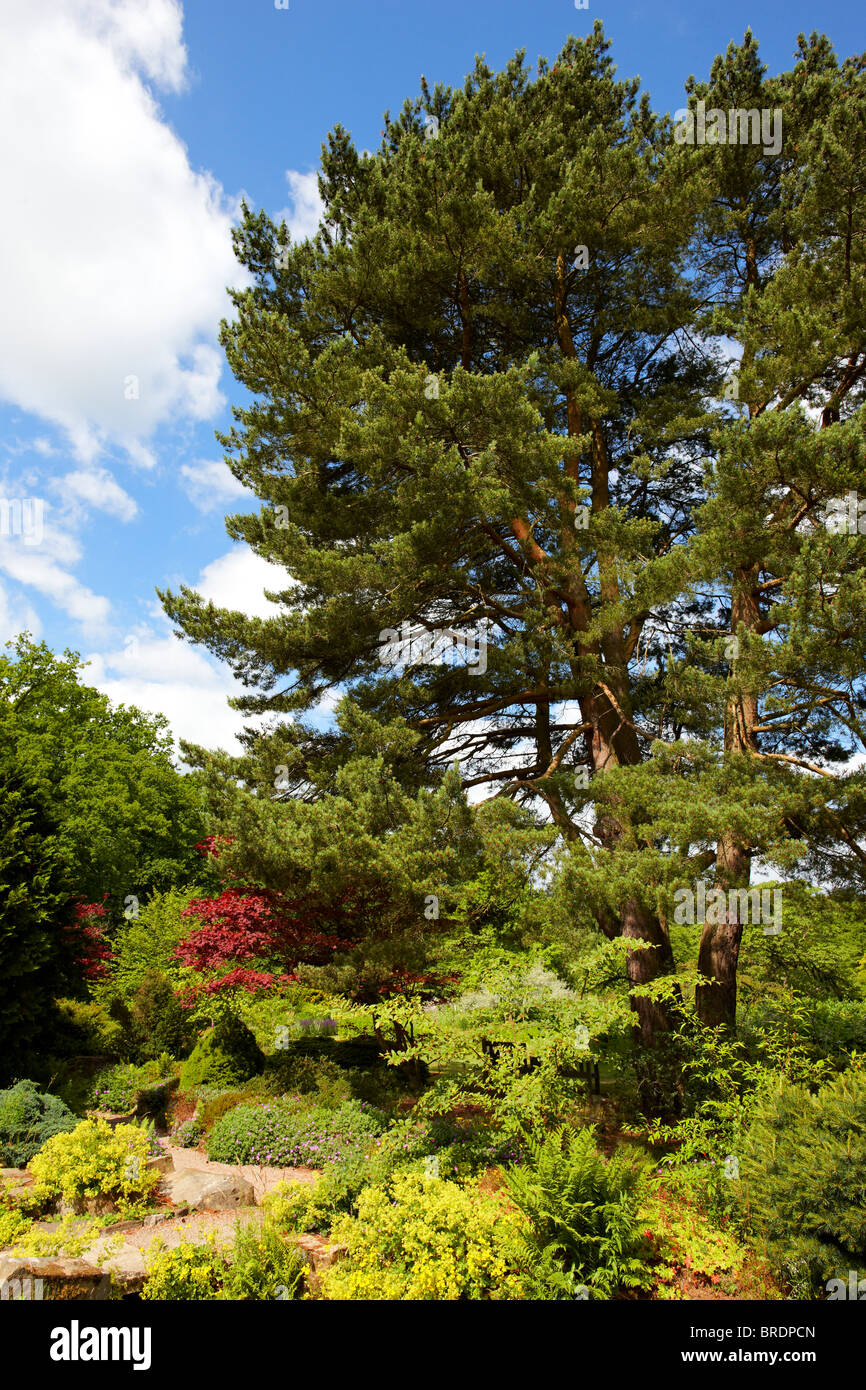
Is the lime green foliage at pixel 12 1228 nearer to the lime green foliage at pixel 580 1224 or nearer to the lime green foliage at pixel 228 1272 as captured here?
the lime green foliage at pixel 228 1272

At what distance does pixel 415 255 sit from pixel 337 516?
3.74 m

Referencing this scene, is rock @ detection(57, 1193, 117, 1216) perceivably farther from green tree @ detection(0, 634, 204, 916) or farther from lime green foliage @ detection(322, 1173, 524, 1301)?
green tree @ detection(0, 634, 204, 916)

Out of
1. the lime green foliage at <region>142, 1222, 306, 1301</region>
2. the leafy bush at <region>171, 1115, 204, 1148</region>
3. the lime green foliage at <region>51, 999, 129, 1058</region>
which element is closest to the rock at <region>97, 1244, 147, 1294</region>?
the lime green foliage at <region>142, 1222, 306, 1301</region>

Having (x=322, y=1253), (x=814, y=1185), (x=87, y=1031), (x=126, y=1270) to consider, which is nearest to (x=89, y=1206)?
(x=126, y=1270)

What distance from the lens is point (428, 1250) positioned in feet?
17.7

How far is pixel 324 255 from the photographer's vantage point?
11.4 meters

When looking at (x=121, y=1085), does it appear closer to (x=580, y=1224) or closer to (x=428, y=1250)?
(x=428, y=1250)

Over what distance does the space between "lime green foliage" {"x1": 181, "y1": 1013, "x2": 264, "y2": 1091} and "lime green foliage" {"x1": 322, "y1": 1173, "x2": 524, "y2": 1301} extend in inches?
246

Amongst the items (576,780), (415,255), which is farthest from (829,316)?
(576,780)

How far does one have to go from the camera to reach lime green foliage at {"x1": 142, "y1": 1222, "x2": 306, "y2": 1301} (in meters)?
4.86

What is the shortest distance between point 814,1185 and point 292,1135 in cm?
661
